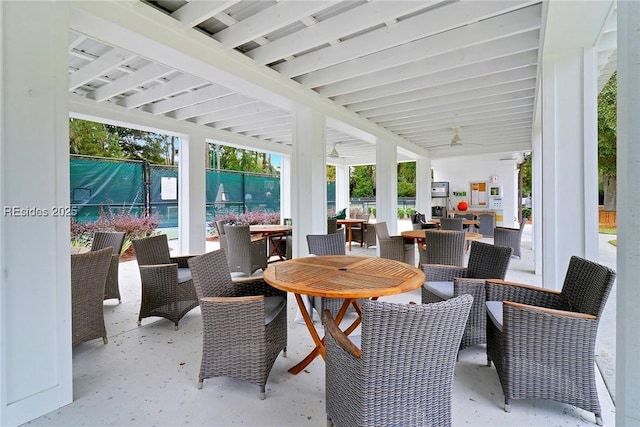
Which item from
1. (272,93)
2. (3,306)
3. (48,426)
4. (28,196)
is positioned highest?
(272,93)

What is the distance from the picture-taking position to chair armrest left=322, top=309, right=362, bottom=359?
140 centimetres

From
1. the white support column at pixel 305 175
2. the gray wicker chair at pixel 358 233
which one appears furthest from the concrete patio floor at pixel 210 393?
the gray wicker chair at pixel 358 233

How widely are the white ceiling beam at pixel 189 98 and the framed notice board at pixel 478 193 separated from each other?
9805 mm

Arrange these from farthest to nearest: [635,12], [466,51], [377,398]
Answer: [466,51] → [377,398] → [635,12]

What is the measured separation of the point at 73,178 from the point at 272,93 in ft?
16.8

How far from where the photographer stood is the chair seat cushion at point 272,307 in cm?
220

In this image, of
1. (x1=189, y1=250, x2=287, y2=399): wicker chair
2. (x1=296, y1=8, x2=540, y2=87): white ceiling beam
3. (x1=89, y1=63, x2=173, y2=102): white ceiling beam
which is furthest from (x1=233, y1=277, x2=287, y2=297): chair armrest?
(x1=89, y1=63, x2=173, y2=102): white ceiling beam

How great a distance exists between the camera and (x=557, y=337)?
180 cm

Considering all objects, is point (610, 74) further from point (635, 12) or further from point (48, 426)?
point (48, 426)

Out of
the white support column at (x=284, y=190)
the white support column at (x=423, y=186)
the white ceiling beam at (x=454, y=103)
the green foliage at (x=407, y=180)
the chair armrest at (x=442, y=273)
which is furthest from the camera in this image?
the green foliage at (x=407, y=180)

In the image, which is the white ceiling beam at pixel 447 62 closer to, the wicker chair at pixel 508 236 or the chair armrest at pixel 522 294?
the chair armrest at pixel 522 294

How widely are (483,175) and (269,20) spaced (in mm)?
10627

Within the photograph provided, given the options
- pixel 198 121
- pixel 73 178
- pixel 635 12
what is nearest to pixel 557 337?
pixel 635 12

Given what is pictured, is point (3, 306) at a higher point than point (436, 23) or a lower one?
lower
